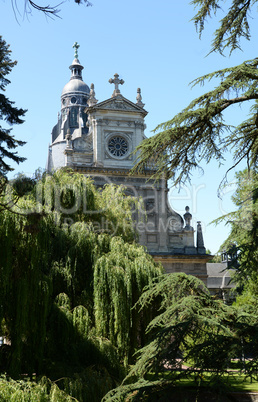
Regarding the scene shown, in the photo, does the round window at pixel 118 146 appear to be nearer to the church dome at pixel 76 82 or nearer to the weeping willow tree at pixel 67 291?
the weeping willow tree at pixel 67 291

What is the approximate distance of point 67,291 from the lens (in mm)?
13508

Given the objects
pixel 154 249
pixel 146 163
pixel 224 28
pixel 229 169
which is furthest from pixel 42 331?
pixel 154 249

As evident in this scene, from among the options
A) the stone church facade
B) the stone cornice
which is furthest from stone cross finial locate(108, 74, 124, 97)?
the stone cornice

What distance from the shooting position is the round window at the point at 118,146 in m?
29.2

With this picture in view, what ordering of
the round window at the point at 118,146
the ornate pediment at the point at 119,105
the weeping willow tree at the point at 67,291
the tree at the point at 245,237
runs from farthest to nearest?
the round window at the point at 118,146 < the ornate pediment at the point at 119,105 < the weeping willow tree at the point at 67,291 < the tree at the point at 245,237

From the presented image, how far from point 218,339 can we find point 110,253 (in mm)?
7112

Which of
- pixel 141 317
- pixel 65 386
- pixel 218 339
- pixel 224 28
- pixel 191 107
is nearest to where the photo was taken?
pixel 218 339

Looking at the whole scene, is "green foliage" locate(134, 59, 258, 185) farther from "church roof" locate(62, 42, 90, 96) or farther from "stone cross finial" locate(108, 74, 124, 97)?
"church roof" locate(62, 42, 90, 96)

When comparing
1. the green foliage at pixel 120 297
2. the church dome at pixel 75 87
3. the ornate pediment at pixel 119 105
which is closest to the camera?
the green foliage at pixel 120 297

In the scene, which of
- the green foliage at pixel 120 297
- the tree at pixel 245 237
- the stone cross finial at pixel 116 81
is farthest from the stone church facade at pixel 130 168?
the tree at pixel 245 237

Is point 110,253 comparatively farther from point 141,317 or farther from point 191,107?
point 191,107

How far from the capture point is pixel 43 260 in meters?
12.0

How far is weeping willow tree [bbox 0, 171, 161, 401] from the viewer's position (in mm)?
11141

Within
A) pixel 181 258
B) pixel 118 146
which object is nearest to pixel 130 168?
pixel 118 146
